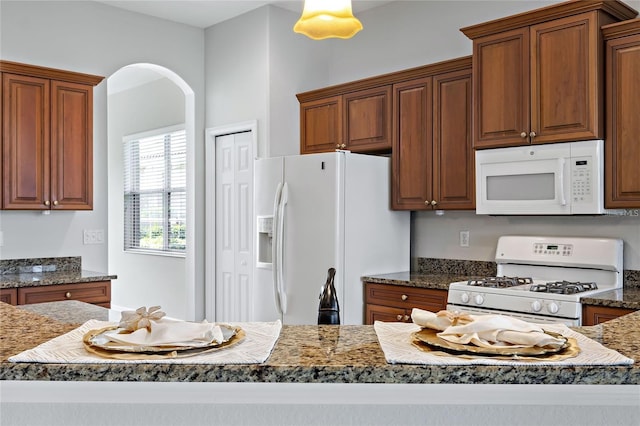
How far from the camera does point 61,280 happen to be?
3.82 metres

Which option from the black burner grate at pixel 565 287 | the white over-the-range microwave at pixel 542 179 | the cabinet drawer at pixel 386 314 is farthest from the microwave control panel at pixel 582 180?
the cabinet drawer at pixel 386 314

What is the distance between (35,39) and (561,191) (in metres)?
3.84

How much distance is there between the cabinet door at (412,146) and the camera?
4070mm

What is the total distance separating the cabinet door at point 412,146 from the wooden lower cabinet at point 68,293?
6.99 feet

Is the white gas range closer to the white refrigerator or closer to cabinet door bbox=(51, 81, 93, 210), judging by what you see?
the white refrigerator

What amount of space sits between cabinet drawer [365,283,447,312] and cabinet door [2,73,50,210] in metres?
2.38

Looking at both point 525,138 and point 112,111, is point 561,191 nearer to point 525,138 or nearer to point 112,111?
point 525,138

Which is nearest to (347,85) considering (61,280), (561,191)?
(561,191)

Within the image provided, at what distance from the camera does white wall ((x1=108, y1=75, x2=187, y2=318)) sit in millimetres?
6500

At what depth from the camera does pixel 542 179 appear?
134 inches

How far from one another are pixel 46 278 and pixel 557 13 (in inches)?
139

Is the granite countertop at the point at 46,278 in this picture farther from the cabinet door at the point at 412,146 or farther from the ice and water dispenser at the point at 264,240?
the cabinet door at the point at 412,146

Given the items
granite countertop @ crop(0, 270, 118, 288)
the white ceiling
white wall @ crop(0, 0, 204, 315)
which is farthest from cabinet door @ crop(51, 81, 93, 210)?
the white ceiling

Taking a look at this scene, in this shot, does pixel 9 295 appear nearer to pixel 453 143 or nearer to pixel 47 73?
pixel 47 73
